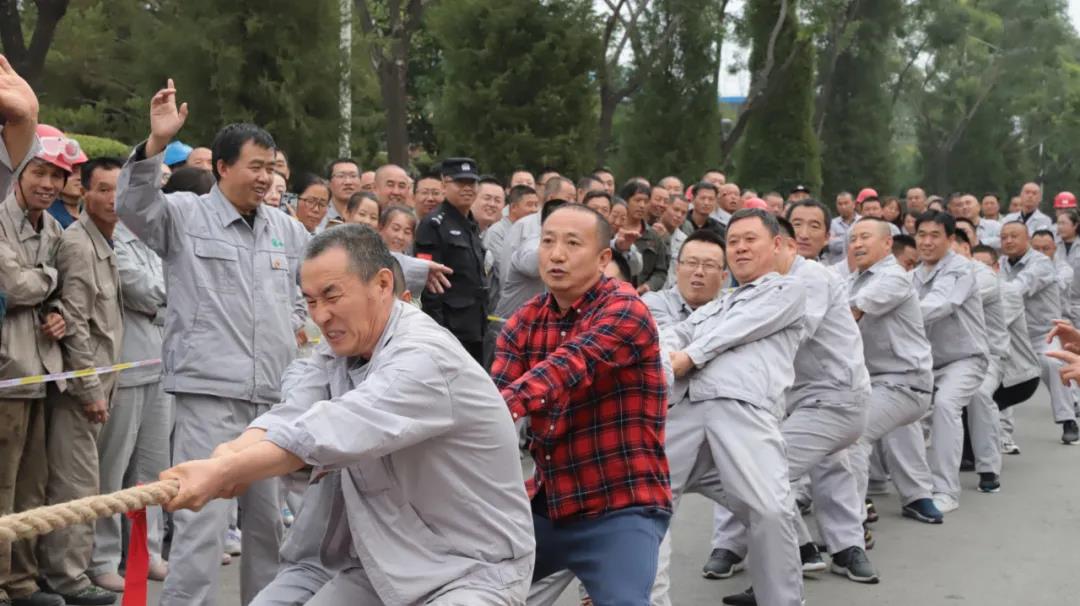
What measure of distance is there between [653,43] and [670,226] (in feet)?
38.5

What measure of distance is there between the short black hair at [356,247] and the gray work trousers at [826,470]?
141 inches

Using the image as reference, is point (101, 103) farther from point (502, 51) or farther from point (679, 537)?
point (679, 537)

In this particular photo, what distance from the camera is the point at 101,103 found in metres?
24.2

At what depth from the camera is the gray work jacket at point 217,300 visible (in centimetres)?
543

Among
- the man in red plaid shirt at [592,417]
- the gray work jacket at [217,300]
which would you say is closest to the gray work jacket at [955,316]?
the man in red plaid shirt at [592,417]

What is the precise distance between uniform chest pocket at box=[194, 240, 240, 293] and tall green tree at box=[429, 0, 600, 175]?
11.9 meters

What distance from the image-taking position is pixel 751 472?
583cm

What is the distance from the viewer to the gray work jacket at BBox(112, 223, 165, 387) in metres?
6.72

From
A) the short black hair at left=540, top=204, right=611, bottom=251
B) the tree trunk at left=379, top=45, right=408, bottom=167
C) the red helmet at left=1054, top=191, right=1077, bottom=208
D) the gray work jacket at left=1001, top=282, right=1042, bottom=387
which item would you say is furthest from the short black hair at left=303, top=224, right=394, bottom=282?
the red helmet at left=1054, top=191, right=1077, bottom=208

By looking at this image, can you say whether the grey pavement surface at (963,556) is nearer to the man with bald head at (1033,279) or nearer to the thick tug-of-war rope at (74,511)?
the man with bald head at (1033,279)

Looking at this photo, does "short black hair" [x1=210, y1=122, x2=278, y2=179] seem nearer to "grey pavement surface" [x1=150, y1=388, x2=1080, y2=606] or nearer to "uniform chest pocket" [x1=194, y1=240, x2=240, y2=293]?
"uniform chest pocket" [x1=194, y1=240, x2=240, y2=293]

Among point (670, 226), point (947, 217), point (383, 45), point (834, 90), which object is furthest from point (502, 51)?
point (834, 90)

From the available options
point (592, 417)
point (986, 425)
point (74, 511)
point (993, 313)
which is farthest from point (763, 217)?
point (993, 313)

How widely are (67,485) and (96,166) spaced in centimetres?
150
